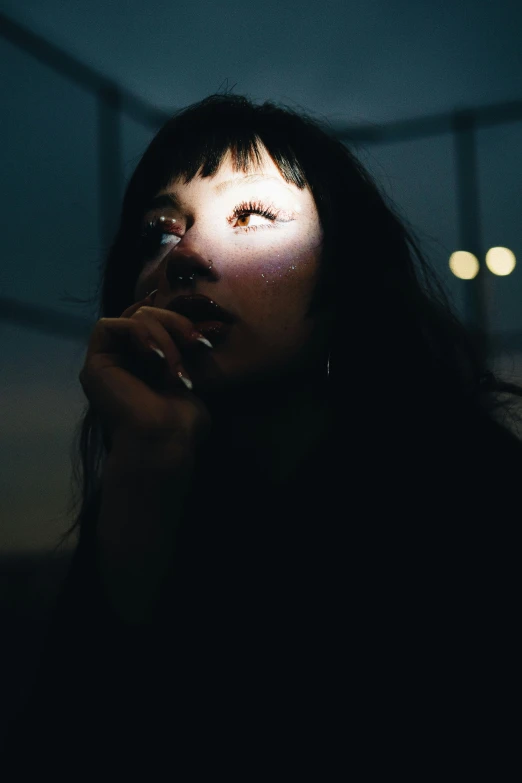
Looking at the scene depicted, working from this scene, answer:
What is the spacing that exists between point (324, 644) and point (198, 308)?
0.40 m

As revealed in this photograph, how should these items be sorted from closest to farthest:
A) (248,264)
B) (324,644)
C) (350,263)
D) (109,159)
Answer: (324,644) < (248,264) < (350,263) < (109,159)

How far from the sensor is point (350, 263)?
91 cm

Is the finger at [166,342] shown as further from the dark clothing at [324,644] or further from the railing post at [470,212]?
the railing post at [470,212]

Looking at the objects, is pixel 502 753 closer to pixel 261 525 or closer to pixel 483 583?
pixel 483 583

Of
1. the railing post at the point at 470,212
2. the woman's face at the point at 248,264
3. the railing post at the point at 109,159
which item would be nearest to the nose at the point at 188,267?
→ the woman's face at the point at 248,264

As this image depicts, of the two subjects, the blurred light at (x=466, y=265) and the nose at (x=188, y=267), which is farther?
the blurred light at (x=466, y=265)

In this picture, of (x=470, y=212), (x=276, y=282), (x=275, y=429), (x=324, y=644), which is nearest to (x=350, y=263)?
(x=276, y=282)

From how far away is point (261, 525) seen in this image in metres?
0.81

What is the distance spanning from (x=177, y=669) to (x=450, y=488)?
373 mm

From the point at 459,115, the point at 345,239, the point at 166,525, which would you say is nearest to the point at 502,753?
the point at 166,525

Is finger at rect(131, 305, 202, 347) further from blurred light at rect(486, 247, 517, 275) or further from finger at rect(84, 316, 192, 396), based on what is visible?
blurred light at rect(486, 247, 517, 275)

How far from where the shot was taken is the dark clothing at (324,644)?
25.1 inches

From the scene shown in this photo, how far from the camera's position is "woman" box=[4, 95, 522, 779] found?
2.19ft

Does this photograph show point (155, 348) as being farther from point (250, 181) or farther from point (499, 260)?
point (499, 260)
